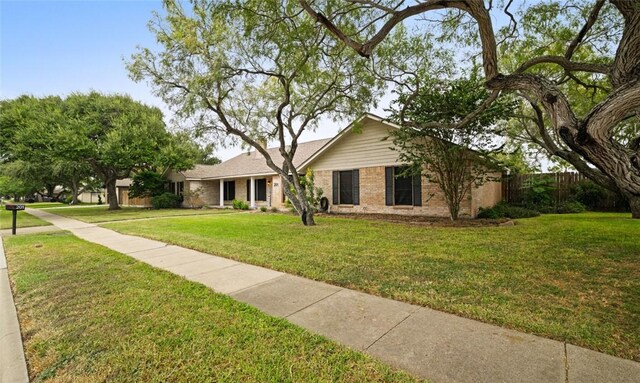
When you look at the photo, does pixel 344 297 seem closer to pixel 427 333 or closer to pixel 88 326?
pixel 427 333

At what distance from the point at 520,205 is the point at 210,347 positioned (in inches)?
656

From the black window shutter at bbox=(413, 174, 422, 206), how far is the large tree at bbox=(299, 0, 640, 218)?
4.55m

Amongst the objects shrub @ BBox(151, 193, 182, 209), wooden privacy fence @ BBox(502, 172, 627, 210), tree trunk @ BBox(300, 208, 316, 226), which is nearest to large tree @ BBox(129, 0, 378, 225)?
tree trunk @ BBox(300, 208, 316, 226)

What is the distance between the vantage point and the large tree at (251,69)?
755 cm

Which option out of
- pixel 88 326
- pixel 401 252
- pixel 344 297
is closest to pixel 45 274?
pixel 88 326

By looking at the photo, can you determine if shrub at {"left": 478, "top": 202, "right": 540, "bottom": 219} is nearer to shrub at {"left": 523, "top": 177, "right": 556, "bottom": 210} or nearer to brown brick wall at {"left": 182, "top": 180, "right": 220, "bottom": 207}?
shrub at {"left": 523, "top": 177, "right": 556, "bottom": 210}

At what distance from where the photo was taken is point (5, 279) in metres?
4.92

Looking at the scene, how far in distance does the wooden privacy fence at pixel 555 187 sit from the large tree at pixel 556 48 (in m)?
3.29

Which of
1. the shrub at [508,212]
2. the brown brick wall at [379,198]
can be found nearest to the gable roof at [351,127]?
the brown brick wall at [379,198]

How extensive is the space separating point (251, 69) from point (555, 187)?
1540 cm

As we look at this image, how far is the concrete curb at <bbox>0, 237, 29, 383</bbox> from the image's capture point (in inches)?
93.3

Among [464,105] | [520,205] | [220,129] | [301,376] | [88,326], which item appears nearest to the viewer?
[301,376]

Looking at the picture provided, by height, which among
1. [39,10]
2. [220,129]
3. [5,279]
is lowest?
[5,279]

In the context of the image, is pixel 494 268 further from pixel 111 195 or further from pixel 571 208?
pixel 111 195
